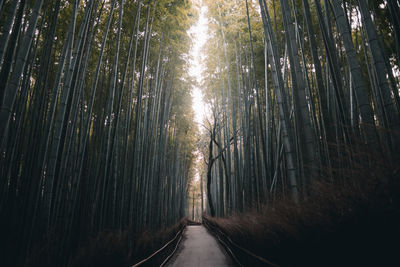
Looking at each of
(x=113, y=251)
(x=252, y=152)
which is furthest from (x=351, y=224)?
(x=252, y=152)

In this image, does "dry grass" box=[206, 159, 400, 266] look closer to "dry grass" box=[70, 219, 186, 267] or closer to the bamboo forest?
the bamboo forest

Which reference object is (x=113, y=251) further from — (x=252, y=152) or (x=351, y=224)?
(x=252, y=152)

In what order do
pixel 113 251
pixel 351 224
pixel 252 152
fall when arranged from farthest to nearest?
1. pixel 252 152
2. pixel 113 251
3. pixel 351 224

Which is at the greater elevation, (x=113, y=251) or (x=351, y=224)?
(x=351, y=224)

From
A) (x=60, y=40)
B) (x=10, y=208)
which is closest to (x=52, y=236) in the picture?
(x=10, y=208)

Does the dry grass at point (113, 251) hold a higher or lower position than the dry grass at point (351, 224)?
lower

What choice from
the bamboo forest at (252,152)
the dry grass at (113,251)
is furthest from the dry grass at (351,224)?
the dry grass at (113,251)

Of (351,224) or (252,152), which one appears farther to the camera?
(252,152)

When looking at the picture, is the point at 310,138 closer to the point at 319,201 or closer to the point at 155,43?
the point at 319,201

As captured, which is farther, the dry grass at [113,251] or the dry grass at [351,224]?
the dry grass at [113,251]

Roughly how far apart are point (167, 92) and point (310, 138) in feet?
13.3

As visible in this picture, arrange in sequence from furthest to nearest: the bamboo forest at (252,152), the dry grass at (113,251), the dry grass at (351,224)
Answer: the dry grass at (113,251)
the bamboo forest at (252,152)
the dry grass at (351,224)

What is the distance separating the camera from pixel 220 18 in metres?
5.54

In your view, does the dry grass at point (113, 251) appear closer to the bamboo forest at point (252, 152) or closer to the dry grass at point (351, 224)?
the bamboo forest at point (252, 152)
